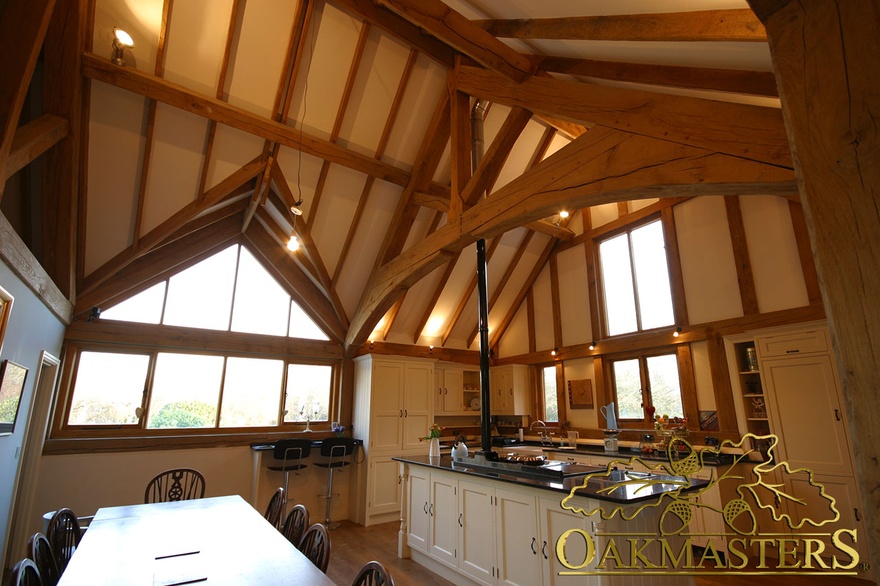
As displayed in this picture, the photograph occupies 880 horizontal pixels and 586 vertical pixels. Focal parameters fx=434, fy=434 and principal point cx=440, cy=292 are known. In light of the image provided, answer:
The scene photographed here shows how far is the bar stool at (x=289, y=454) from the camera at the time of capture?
5816 mm

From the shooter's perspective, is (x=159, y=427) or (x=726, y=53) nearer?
(x=726, y=53)

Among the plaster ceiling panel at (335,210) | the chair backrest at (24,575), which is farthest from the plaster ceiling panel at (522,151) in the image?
the chair backrest at (24,575)

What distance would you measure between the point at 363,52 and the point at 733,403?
20.5ft

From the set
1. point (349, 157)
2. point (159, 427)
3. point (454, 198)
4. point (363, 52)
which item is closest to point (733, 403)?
point (454, 198)

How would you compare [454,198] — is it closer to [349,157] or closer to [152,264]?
[349,157]

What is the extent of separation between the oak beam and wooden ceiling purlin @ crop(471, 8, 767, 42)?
5.27 ft

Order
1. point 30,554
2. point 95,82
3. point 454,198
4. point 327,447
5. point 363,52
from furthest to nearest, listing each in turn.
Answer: point 327,447, point 363,52, point 454,198, point 95,82, point 30,554

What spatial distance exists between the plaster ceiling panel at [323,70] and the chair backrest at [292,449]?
410cm

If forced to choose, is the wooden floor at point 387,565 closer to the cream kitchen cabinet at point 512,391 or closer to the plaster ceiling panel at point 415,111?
the cream kitchen cabinet at point 512,391

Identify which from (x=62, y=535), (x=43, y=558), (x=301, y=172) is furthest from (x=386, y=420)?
(x=43, y=558)

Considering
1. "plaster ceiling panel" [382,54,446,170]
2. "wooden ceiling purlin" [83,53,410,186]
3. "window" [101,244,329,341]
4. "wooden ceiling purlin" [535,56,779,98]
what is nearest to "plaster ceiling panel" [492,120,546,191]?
"plaster ceiling panel" [382,54,446,170]

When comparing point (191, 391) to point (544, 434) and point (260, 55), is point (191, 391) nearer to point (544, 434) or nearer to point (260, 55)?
point (260, 55)

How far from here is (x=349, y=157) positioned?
5.77 m

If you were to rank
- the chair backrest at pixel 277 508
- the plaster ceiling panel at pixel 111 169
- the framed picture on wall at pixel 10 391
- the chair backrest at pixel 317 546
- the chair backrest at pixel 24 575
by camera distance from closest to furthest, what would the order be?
the chair backrest at pixel 24 575
the chair backrest at pixel 317 546
the framed picture on wall at pixel 10 391
the chair backrest at pixel 277 508
the plaster ceiling panel at pixel 111 169
